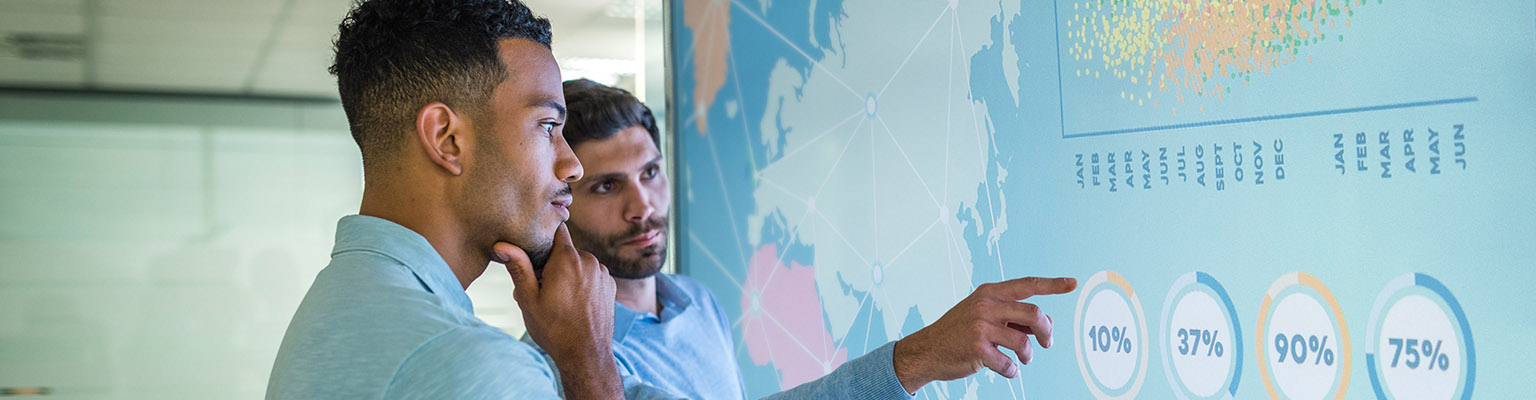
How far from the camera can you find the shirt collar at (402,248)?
3.33 ft

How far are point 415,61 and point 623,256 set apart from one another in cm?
76

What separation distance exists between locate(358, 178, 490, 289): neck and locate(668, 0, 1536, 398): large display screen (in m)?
0.73

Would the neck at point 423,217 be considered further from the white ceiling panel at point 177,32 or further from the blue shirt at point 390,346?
the white ceiling panel at point 177,32

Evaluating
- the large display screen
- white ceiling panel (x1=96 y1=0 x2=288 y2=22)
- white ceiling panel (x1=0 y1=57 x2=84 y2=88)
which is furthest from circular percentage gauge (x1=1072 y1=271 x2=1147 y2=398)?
white ceiling panel (x1=0 y1=57 x2=84 y2=88)

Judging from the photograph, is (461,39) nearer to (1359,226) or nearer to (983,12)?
(983,12)

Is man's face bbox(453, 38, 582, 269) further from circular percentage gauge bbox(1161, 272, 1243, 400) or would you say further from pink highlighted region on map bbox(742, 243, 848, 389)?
pink highlighted region on map bbox(742, 243, 848, 389)

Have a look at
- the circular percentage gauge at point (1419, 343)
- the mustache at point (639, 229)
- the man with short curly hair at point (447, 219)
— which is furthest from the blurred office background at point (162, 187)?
the circular percentage gauge at point (1419, 343)

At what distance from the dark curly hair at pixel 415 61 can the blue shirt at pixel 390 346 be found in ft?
0.53

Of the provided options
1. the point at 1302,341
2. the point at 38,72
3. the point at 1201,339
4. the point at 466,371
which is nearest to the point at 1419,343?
the point at 1302,341

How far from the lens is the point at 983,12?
157 cm

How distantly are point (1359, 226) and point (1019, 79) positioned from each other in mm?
517

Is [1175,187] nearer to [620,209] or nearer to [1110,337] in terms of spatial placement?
[1110,337]

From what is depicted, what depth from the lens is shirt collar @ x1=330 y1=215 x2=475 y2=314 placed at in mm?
1016

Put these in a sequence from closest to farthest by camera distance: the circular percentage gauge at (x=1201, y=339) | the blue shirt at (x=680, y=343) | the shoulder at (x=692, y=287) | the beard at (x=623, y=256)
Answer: the circular percentage gauge at (x=1201, y=339), the blue shirt at (x=680, y=343), the beard at (x=623, y=256), the shoulder at (x=692, y=287)
